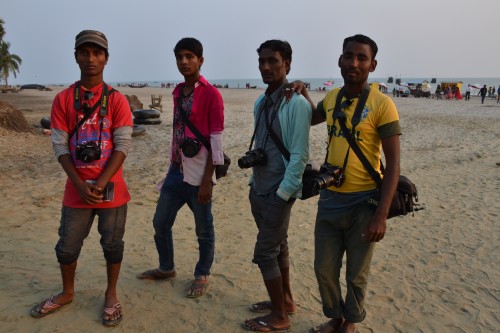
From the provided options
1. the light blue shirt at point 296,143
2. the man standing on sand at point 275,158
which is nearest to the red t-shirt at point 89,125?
the man standing on sand at point 275,158

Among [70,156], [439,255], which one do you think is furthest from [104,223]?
[439,255]

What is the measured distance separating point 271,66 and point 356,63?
24.3 inches

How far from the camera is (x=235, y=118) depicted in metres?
19.9

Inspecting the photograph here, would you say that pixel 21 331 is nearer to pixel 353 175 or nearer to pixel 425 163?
pixel 353 175

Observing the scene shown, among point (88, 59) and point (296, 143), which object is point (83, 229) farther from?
point (296, 143)

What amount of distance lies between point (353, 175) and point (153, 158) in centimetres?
797

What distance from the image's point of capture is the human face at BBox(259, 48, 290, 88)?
2.94 m

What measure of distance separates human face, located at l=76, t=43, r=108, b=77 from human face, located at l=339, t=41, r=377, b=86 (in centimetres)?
180

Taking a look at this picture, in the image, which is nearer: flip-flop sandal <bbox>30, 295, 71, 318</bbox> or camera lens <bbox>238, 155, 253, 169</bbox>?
camera lens <bbox>238, 155, 253, 169</bbox>

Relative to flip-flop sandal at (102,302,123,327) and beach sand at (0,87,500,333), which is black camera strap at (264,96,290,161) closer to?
beach sand at (0,87,500,333)

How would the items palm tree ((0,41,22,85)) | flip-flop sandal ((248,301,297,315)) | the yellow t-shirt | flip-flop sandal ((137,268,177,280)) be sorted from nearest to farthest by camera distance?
the yellow t-shirt, flip-flop sandal ((248,301,297,315)), flip-flop sandal ((137,268,177,280)), palm tree ((0,41,22,85))

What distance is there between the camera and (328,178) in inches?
105

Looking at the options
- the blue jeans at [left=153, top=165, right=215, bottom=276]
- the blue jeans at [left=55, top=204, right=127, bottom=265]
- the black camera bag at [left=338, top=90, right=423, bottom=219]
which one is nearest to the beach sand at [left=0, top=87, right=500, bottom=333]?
the blue jeans at [left=153, top=165, right=215, bottom=276]

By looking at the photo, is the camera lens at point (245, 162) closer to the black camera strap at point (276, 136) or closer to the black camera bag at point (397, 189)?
the black camera strap at point (276, 136)
